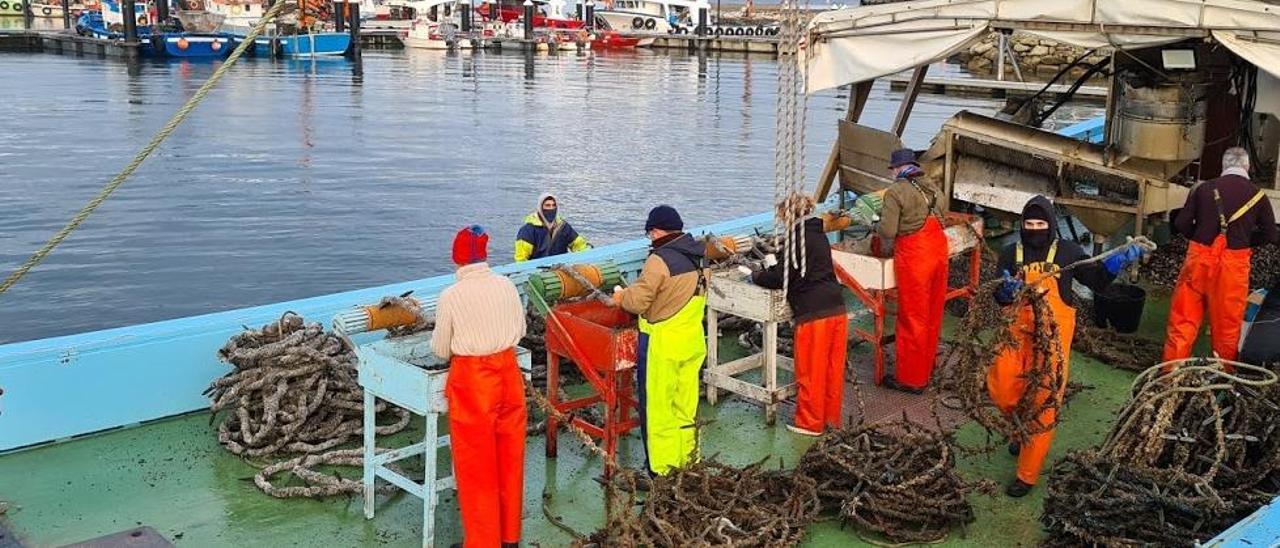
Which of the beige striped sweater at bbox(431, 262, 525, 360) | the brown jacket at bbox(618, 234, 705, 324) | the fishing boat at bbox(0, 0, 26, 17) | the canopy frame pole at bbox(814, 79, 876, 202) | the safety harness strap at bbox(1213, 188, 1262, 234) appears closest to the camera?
the beige striped sweater at bbox(431, 262, 525, 360)

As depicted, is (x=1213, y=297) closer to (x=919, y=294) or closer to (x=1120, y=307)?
(x=1120, y=307)

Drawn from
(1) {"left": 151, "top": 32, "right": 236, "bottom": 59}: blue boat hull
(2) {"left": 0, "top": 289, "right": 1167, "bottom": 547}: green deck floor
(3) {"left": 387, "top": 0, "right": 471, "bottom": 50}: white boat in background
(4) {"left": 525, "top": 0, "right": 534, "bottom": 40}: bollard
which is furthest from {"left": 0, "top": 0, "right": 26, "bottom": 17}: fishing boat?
(2) {"left": 0, "top": 289, "right": 1167, "bottom": 547}: green deck floor

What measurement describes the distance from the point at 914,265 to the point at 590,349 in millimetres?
2389

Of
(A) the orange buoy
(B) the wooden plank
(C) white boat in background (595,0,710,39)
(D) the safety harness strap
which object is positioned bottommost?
(A) the orange buoy

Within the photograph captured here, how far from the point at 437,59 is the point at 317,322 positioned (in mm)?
49802

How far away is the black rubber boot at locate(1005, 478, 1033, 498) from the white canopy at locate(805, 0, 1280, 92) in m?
3.89

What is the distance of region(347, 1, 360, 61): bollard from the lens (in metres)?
52.8

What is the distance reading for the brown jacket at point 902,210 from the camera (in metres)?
6.95

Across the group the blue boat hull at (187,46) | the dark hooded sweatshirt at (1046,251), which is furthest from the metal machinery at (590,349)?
the blue boat hull at (187,46)

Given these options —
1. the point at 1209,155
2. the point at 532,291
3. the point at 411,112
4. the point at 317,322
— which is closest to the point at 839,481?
the point at 532,291

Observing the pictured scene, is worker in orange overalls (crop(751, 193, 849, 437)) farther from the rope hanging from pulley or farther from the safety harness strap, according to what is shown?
the safety harness strap

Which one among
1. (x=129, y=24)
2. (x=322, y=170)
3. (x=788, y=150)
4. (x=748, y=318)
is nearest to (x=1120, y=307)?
(x=748, y=318)

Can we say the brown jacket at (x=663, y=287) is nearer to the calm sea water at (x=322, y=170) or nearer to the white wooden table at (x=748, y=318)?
the white wooden table at (x=748, y=318)

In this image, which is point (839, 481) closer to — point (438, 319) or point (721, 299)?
point (721, 299)
